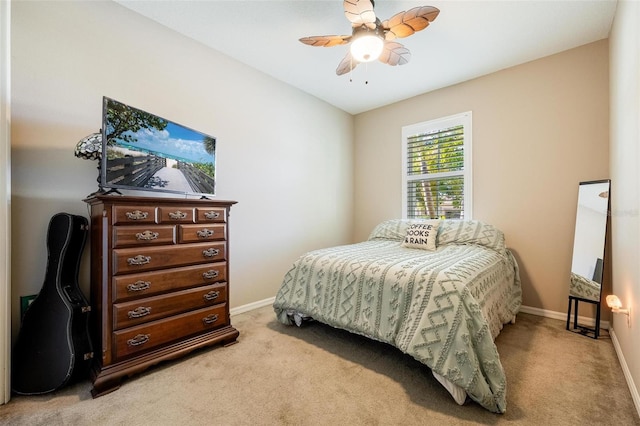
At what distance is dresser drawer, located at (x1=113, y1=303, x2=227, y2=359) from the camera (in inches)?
65.3

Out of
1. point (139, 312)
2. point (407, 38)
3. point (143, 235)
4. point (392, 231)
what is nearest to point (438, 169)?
point (392, 231)

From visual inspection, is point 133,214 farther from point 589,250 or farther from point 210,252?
point 589,250

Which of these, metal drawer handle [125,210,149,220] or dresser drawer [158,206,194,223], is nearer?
metal drawer handle [125,210,149,220]

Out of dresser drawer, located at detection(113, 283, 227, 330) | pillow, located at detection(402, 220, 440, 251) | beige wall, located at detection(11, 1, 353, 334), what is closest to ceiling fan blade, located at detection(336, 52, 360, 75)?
beige wall, located at detection(11, 1, 353, 334)

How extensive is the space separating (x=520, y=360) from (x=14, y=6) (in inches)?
155

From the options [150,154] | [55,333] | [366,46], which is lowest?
[55,333]

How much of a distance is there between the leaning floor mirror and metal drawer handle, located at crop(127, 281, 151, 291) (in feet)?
10.6

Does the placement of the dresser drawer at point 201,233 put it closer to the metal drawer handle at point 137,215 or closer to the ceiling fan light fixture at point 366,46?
the metal drawer handle at point 137,215

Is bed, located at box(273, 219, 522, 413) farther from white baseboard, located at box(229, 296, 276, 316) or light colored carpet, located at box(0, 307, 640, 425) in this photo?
white baseboard, located at box(229, 296, 276, 316)

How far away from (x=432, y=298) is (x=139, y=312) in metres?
1.74

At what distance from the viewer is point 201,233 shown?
2029 millimetres

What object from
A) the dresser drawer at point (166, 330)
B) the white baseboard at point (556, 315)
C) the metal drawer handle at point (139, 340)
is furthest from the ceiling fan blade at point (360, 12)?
the white baseboard at point (556, 315)

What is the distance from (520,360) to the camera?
1.91m

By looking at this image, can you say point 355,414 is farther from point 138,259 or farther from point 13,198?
point 13,198
